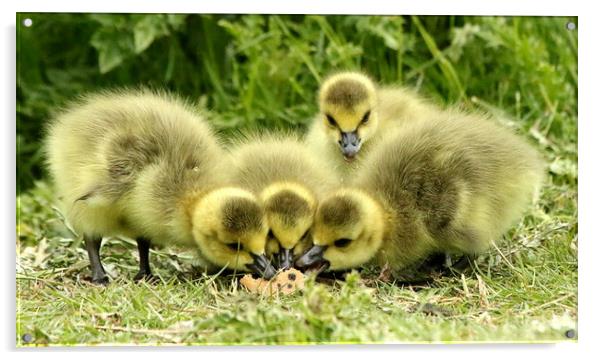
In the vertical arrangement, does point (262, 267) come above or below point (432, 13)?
below

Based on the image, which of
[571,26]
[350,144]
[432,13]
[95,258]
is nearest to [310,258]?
[350,144]

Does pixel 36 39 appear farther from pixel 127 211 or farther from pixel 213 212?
pixel 213 212

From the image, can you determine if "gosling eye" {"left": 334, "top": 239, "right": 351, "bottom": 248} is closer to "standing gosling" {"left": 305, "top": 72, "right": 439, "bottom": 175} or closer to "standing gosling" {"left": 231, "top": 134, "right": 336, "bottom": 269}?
"standing gosling" {"left": 231, "top": 134, "right": 336, "bottom": 269}

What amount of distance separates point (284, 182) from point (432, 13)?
32.5 inches

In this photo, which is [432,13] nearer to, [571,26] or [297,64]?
[571,26]

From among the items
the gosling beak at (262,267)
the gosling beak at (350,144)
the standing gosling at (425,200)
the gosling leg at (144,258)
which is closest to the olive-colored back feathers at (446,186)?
the standing gosling at (425,200)

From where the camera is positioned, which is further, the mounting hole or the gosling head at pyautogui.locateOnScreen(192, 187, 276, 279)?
the mounting hole

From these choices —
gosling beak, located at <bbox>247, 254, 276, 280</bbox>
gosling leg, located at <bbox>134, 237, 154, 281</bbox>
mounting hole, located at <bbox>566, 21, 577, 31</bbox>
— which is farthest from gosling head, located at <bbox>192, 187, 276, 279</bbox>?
mounting hole, located at <bbox>566, 21, 577, 31</bbox>

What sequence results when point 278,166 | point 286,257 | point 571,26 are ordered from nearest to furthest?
point 286,257, point 278,166, point 571,26

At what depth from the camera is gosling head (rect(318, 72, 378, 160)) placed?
3775 mm

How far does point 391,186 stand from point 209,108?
1.22 meters

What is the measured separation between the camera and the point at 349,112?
377cm

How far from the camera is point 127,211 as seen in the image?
3410mm

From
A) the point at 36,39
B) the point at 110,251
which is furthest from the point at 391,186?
the point at 36,39
